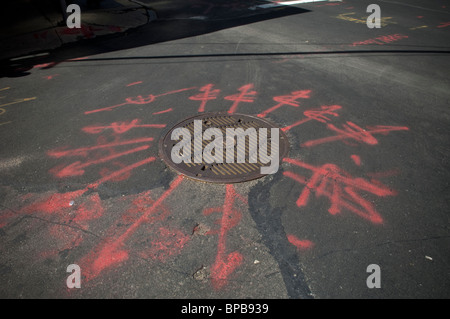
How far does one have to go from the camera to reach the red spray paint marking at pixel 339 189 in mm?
2734

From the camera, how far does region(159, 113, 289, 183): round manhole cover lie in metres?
3.18

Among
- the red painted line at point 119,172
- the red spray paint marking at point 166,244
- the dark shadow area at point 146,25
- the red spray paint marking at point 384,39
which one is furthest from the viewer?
the red spray paint marking at point 384,39

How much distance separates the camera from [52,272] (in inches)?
88.8

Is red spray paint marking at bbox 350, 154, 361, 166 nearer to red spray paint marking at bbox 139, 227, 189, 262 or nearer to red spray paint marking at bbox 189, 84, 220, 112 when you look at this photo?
red spray paint marking at bbox 139, 227, 189, 262

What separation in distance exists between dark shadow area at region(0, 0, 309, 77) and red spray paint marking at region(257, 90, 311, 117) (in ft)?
15.6

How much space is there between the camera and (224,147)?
3521mm

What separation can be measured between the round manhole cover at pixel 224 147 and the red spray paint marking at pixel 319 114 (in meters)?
0.37

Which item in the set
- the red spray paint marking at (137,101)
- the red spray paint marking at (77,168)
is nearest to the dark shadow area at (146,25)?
the red spray paint marking at (137,101)

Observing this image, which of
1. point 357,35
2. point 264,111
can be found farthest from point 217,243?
point 357,35

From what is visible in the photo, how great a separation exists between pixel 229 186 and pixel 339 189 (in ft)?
3.90

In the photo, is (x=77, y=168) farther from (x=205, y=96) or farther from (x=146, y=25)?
(x=146, y=25)

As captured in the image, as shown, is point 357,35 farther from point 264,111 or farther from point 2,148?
point 2,148

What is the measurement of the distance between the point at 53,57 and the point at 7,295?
256 inches

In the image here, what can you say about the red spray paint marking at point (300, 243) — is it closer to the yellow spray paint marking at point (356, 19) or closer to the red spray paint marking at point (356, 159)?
the red spray paint marking at point (356, 159)
